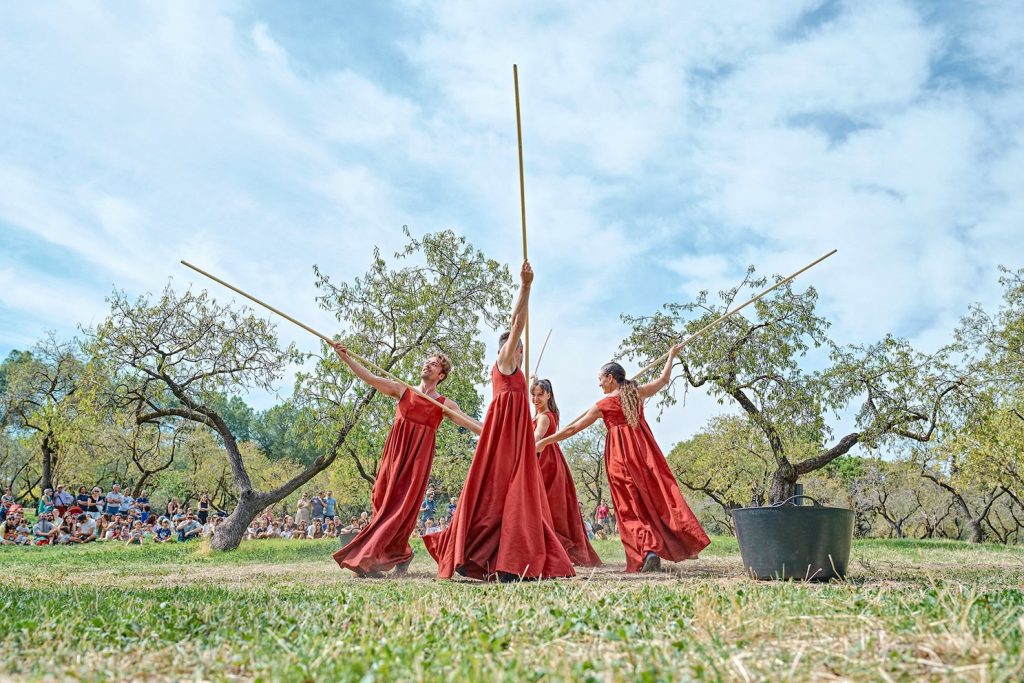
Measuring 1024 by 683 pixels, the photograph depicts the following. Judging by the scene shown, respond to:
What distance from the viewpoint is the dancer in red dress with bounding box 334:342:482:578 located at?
7.34 metres

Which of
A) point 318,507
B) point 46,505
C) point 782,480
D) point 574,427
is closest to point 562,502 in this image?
point 574,427

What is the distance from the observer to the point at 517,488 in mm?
6383

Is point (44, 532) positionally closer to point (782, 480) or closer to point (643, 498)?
point (643, 498)

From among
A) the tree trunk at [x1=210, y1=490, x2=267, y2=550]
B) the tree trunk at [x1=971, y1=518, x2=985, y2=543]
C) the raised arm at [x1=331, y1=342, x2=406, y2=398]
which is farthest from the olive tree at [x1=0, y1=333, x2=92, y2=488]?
the tree trunk at [x1=971, y1=518, x2=985, y2=543]

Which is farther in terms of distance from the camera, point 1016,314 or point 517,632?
point 1016,314

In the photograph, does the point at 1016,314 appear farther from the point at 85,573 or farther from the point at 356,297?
the point at 85,573

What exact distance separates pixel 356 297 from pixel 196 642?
12.8 m

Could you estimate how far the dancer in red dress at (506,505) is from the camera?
6.14 metres

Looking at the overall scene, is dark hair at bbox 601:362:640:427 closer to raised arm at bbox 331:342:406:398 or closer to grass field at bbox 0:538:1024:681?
raised arm at bbox 331:342:406:398

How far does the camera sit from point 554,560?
6.25 m

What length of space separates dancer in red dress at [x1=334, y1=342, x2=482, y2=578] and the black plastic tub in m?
2.74

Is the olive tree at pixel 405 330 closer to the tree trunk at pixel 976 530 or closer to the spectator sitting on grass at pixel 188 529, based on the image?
the spectator sitting on grass at pixel 188 529

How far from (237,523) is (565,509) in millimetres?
8334

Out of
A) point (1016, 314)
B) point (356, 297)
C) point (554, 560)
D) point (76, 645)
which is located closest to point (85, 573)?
point (554, 560)
